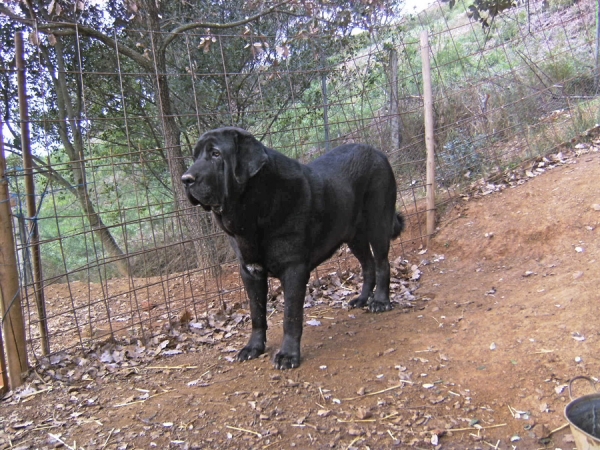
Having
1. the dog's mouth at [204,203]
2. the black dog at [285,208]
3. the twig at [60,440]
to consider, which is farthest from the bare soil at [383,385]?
the dog's mouth at [204,203]

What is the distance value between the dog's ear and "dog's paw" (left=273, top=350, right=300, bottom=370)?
4.13ft

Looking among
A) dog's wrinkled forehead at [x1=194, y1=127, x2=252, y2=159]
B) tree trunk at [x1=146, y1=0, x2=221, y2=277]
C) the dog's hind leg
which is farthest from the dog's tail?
dog's wrinkled forehead at [x1=194, y1=127, x2=252, y2=159]

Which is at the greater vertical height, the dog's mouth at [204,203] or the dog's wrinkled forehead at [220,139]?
the dog's wrinkled forehead at [220,139]

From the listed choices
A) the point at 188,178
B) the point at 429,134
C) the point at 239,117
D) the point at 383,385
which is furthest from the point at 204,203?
the point at 239,117

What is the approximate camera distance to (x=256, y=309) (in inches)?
153

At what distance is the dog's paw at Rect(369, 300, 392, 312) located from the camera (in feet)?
15.0

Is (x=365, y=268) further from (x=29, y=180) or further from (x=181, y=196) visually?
(x=29, y=180)

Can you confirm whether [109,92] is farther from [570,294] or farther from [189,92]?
[570,294]

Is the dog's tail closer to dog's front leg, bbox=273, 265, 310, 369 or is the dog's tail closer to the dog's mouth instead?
dog's front leg, bbox=273, 265, 310, 369

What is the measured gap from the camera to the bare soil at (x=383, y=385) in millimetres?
2840

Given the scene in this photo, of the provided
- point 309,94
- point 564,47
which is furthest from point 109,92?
point 564,47

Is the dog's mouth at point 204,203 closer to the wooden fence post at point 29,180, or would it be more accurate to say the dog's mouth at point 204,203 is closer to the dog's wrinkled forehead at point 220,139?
the dog's wrinkled forehead at point 220,139

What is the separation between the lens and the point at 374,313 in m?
4.57

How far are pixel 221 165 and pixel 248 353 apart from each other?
1477 mm
